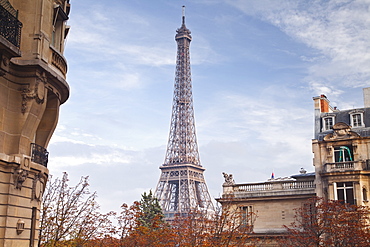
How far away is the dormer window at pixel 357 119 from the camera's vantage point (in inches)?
1732

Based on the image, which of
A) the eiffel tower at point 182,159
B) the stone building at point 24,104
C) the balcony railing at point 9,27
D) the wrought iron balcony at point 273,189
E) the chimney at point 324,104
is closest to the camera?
the stone building at point 24,104

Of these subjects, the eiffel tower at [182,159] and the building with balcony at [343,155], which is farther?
the eiffel tower at [182,159]

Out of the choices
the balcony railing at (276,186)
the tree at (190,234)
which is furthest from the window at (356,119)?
the tree at (190,234)

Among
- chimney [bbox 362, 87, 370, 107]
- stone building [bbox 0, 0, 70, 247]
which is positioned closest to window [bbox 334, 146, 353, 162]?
chimney [bbox 362, 87, 370, 107]

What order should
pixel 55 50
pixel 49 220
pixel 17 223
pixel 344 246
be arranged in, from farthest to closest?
pixel 344 246 → pixel 49 220 → pixel 55 50 → pixel 17 223

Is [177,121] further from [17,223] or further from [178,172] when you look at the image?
[17,223]

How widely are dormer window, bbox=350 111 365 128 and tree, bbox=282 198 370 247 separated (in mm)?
8061

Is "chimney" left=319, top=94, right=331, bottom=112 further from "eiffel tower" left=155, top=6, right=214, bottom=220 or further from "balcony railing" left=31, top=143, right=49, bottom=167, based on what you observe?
"eiffel tower" left=155, top=6, right=214, bottom=220

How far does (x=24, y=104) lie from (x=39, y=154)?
215 centimetres

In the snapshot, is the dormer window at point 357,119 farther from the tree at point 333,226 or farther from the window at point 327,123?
the tree at point 333,226

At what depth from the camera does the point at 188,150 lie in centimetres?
12000

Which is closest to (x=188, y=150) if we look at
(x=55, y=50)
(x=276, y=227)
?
(x=276, y=227)

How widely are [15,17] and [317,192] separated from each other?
3191 cm

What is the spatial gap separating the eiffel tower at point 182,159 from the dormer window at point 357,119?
56074 mm
